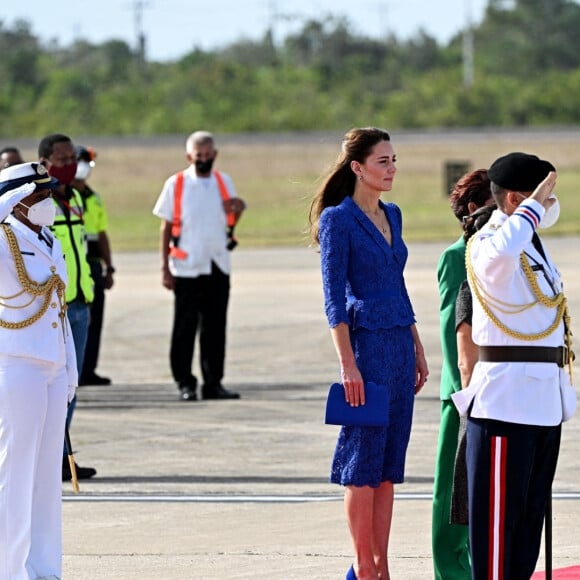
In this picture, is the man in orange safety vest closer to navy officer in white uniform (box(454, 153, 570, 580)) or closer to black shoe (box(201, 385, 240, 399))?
black shoe (box(201, 385, 240, 399))

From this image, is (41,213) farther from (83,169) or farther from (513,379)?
(83,169)

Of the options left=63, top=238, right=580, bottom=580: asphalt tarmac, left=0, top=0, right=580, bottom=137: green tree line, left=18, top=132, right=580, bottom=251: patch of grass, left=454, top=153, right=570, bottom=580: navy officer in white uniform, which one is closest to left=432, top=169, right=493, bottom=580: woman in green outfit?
left=63, top=238, right=580, bottom=580: asphalt tarmac

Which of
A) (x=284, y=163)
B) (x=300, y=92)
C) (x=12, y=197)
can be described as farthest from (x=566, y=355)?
(x=300, y=92)

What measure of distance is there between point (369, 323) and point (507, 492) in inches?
43.4

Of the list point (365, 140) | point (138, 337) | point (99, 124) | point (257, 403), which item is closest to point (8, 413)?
point (365, 140)

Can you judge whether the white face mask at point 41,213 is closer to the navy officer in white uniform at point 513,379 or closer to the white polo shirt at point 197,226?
the navy officer in white uniform at point 513,379

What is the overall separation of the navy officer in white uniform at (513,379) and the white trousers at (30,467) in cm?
179

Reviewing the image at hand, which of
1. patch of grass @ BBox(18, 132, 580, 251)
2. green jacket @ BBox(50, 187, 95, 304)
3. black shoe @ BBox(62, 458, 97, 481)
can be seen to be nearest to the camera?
black shoe @ BBox(62, 458, 97, 481)

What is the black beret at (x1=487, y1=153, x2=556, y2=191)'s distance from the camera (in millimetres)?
6414

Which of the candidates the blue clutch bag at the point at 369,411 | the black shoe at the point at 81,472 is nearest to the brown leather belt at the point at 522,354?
the blue clutch bag at the point at 369,411

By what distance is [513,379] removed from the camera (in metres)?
6.32

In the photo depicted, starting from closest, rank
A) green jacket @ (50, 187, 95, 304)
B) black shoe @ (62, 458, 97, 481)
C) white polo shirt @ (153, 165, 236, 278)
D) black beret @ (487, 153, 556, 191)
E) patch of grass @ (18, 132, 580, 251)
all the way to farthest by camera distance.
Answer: black beret @ (487, 153, 556, 191), black shoe @ (62, 458, 97, 481), green jacket @ (50, 187, 95, 304), white polo shirt @ (153, 165, 236, 278), patch of grass @ (18, 132, 580, 251)

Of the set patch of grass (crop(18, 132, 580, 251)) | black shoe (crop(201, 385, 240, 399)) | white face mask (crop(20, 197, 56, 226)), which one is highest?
white face mask (crop(20, 197, 56, 226))

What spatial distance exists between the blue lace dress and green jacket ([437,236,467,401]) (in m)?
0.19
